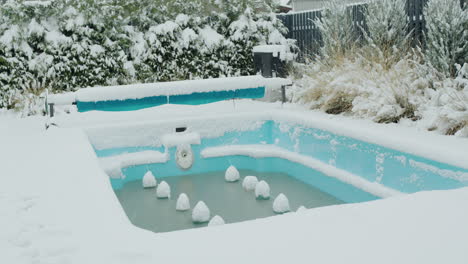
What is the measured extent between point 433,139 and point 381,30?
2.54m

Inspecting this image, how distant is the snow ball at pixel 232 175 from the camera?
214 inches

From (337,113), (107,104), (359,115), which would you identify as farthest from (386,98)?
(107,104)

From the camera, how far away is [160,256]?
2.06 meters

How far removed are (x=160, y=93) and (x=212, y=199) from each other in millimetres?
1693

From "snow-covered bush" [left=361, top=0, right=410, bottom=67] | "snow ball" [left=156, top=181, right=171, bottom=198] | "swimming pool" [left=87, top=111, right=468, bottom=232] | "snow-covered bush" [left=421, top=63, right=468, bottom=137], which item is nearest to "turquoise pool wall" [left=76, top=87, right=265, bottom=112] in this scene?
"swimming pool" [left=87, top=111, right=468, bottom=232]

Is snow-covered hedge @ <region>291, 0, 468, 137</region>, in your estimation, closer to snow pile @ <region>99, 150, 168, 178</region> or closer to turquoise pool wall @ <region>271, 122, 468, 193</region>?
turquoise pool wall @ <region>271, 122, 468, 193</region>

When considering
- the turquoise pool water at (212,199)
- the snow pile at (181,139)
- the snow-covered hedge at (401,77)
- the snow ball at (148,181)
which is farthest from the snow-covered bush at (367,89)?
the snow ball at (148,181)

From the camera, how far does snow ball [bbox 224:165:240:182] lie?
5426 mm

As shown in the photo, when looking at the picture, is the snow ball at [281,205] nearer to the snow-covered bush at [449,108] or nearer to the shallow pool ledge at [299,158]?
the shallow pool ledge at [299,158]

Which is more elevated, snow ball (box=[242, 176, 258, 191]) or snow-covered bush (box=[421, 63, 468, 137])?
snow-covered bush (box=[421, 63, 468, 137])

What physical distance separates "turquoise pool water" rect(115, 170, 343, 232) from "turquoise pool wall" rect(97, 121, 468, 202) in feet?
0.37

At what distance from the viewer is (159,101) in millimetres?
6062

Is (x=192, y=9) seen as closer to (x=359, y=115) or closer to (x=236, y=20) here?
(x=236, y=20)

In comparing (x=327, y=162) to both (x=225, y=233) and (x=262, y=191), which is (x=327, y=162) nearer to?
(x=262, y=191)
